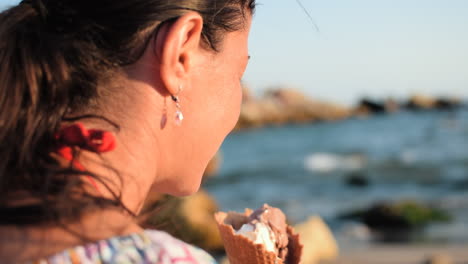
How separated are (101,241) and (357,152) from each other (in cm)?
2406

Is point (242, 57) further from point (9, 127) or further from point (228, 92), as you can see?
point (9, 127)

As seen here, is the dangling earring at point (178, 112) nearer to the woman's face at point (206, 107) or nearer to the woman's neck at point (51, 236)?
the woman's face at point (206, 107)

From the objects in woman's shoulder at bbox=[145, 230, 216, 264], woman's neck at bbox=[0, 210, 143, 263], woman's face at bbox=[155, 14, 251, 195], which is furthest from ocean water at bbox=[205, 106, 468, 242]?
woman's neck at bbox=[0, 210, 143, 263]

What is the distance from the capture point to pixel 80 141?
1.43 metres

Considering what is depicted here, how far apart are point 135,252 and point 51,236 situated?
0.66 ft

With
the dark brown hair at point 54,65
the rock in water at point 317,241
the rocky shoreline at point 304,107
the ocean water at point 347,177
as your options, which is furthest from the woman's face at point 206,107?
the rocky shoreline at point 304,107

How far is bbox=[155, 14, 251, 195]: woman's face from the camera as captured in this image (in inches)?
65.6

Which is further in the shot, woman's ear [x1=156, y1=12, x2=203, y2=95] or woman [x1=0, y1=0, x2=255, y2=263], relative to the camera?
woman's ear [x1=156, y1=12, x2=203, y2=95]

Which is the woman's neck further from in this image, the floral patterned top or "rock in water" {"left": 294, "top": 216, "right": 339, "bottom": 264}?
"rock in water" {"left": 294, "top": 216, "right": 339, "bottom": 264}

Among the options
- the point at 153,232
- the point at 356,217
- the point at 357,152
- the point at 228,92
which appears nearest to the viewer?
the point at 153,232

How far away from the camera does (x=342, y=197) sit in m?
12.9

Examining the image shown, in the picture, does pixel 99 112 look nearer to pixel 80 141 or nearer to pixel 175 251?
pixel 80 141

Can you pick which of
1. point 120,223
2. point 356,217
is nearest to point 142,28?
point 120,223

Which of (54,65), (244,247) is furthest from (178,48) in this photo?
(244,247)
